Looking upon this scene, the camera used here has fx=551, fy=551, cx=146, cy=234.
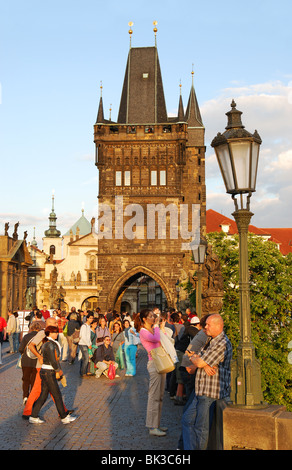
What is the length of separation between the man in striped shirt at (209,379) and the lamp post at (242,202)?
0.33 m

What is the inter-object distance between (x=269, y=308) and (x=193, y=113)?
25160 millimetres

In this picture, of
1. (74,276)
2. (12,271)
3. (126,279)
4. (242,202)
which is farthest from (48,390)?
(74,276)

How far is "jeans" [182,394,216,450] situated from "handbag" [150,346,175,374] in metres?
1.57

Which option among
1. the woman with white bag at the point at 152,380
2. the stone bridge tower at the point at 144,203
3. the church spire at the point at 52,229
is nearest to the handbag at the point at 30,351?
the woman with white bag at the point at 152,380

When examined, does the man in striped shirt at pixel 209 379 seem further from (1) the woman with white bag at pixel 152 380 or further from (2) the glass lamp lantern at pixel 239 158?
(1) the woman with white bag at pixel 152 380

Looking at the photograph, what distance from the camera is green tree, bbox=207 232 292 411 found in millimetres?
23672

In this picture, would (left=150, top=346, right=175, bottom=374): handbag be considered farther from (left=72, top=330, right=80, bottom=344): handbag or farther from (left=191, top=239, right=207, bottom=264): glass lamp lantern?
(left=72, top=330, right=80, bottom=344): handbag

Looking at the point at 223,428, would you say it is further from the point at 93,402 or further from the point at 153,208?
the point at 153,208

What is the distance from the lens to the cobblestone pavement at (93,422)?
621 cm

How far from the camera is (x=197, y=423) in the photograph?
482cm

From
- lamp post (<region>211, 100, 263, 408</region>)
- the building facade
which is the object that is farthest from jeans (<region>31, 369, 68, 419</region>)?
the building facade

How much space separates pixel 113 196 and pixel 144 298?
3897 cm

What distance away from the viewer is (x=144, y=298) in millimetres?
76438

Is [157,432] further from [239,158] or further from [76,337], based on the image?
[76,337]
